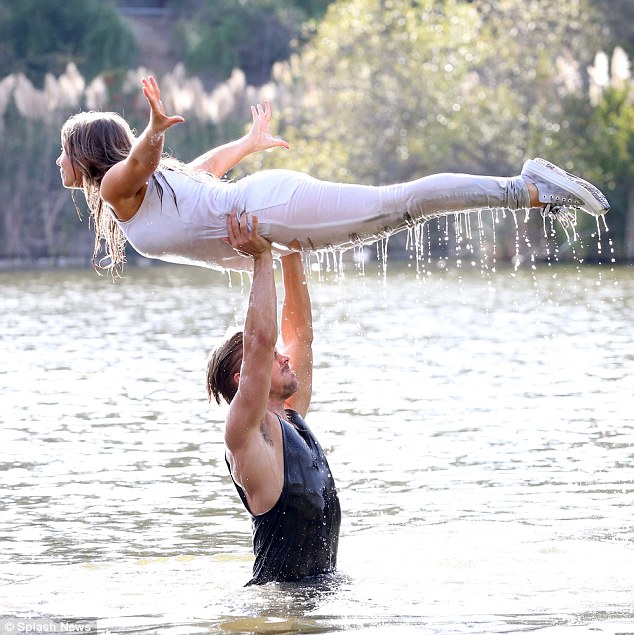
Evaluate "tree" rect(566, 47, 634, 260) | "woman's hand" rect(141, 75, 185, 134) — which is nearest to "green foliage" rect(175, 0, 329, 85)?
"tree" rect(566, 47, 634, 260)

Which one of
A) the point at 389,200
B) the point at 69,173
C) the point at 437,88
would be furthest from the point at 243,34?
the point at 389,200

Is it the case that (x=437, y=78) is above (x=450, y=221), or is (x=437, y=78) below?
above

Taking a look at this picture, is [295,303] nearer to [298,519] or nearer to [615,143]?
[298,519]

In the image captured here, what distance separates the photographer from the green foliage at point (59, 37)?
131 feet

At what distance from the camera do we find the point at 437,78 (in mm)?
28969

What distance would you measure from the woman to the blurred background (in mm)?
19596

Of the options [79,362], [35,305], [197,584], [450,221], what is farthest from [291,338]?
[450,221]

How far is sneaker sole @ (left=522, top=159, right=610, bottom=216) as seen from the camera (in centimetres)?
559

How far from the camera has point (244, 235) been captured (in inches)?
219

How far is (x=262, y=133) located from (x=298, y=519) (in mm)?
1862

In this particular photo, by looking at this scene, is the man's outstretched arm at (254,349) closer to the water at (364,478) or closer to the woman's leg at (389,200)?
the woman's leg at (389,200)

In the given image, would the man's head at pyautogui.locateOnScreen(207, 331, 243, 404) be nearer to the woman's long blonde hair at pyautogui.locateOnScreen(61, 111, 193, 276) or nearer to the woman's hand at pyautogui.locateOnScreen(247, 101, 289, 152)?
the woman's long blonde hair at pyautogui.locateOnScreen(61, 111, 193, 276)

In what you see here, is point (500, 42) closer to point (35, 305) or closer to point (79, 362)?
point (35, 305)

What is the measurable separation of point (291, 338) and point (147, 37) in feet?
151
